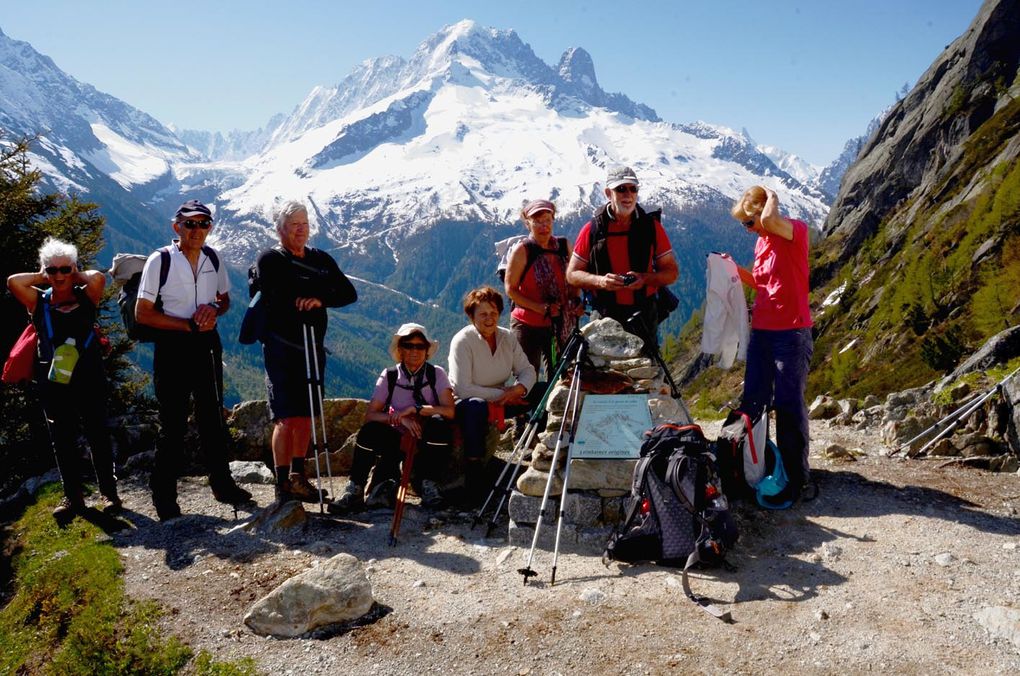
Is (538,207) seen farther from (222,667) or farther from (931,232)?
(931,232)

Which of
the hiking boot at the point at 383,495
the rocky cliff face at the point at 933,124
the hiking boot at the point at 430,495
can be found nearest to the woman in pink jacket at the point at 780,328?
the hiking boot at the point at 430,495

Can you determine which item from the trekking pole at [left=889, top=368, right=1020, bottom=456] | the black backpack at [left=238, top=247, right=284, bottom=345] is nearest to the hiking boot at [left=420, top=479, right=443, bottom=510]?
the black backpack at [left=238, top=247, right=284, bottom=345]

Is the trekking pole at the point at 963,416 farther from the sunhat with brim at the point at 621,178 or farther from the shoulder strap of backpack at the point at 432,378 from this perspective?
the shoulder strap of backpack at the point at 432,378

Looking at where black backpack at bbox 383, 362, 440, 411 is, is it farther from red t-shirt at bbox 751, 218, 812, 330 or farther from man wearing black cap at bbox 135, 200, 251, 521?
red t-shirt at bbox 751, 218, 812, 330

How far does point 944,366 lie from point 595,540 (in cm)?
1899

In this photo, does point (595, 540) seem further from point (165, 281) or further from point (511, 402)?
point (165, 281)

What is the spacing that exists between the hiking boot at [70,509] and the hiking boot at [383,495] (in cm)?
370

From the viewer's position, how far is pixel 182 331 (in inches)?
328

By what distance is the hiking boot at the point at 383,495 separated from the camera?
9094 millimetres

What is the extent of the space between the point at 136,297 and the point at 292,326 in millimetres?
1973

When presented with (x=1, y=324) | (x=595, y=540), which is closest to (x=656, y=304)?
(x=595, y=540)

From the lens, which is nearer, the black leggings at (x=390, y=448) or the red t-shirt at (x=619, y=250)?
the red t-shirt at (x=619, y=250)

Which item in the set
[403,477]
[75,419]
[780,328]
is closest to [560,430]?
[403,477]

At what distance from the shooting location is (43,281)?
8.70 meters
